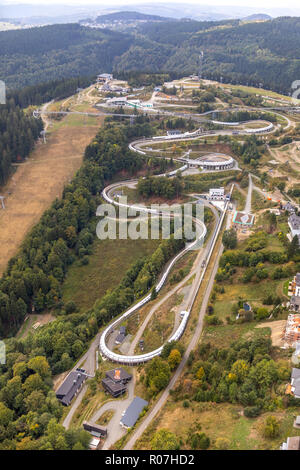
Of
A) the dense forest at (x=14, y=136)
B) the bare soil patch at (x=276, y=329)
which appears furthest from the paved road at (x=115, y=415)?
the dense forest at (x=14, y=136)

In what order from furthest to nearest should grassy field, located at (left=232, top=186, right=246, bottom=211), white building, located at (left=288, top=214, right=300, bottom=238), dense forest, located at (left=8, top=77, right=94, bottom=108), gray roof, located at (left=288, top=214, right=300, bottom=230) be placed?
dense forest, located at (left=8, top=77, right=94, bottom=108)
grassy field, located at (left=232, top=186, right=246, bottom=211)
gray roof, located at (left=288, top=214, right=300, bottom=230)
white building, located at (left=288, top=214, right=300, bottom=238)

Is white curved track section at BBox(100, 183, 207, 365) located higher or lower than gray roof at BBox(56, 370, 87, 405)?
higher

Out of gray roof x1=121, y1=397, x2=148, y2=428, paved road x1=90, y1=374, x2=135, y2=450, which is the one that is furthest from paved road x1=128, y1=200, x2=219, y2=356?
gray roof x1=121, y1=397, x2=148, y2=428

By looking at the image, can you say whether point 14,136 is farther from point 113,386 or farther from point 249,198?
point 113,386

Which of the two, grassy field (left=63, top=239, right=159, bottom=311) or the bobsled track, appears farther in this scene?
grassy field (left=63, top=239, right=159, bottom=311)

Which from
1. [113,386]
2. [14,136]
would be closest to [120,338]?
[113,386]

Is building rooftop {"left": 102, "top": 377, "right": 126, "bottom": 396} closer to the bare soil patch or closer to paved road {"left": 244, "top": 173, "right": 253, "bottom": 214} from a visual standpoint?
the bare soil patch

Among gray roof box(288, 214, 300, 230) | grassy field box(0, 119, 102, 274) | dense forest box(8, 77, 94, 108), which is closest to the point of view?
gray roof box(288, 214, 300, 230)

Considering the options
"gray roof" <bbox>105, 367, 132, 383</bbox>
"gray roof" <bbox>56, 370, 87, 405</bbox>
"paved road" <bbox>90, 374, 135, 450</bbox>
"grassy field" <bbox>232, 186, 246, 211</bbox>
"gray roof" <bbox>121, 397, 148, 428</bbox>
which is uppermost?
"grassy field" <bbox>232, 186, 246, 211</bbox>

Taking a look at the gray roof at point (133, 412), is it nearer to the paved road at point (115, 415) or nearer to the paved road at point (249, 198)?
the paved road at point (115, 415)
